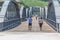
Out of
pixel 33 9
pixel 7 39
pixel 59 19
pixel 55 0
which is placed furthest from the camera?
pixel 33 9

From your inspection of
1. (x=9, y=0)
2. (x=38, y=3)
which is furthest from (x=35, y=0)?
(x=9, y=0)

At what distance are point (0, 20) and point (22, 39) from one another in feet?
27.1

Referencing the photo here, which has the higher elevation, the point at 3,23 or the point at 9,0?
the point at 9,0

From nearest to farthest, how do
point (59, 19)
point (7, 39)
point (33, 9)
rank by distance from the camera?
1. point (7, 39)
2. point (59, 19)
3. point (33, 9)

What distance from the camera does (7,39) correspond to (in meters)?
15.9

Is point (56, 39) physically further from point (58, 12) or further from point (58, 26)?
point (58, 12)

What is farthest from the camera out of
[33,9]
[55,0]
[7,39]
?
[33,9]

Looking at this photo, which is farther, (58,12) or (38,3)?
(38,3)

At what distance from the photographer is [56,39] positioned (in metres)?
16.0

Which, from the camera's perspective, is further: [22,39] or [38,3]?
[38,3]

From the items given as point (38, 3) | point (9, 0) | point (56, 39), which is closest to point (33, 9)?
point (38, 3)

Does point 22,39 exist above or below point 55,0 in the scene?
below

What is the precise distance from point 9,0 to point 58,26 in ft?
26.1

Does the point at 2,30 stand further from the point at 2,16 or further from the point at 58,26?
the point at 58,26
